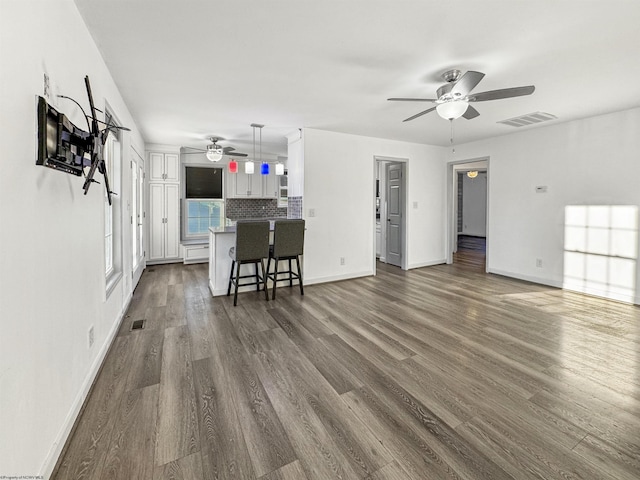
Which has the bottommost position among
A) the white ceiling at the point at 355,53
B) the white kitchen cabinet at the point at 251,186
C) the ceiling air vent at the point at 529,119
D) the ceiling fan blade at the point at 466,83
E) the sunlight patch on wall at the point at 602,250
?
the sunlight patch on wall at the point at 602,250

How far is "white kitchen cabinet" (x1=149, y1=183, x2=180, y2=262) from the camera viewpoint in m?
6.24

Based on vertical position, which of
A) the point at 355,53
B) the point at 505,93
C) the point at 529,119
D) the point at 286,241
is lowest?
the point at 286,241

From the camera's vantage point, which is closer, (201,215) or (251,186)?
(201,215)

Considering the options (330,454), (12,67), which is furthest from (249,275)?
(12,67)

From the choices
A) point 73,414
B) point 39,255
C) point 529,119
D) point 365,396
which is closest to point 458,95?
point 529,119

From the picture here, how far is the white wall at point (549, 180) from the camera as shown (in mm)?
4039

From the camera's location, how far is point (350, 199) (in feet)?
17.3

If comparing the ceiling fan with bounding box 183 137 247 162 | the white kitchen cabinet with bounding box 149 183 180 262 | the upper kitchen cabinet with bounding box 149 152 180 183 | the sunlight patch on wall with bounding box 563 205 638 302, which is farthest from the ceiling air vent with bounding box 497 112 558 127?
the white kitchen cabinet with bounding box 149 183 180 262

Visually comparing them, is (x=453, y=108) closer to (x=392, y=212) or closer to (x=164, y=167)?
(x=392, y=212)

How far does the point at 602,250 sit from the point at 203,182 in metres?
7.55

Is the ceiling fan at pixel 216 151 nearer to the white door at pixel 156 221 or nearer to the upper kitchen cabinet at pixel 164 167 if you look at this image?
the upper kitchen cabinet at pixel 164 167

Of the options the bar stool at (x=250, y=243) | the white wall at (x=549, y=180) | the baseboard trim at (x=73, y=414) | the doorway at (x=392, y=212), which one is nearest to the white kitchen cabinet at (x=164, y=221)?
the bar stool at (x=250, y=243)

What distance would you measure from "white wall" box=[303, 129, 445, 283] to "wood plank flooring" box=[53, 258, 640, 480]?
159 centimetres

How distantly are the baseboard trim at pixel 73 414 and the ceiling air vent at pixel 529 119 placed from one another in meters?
5.61
